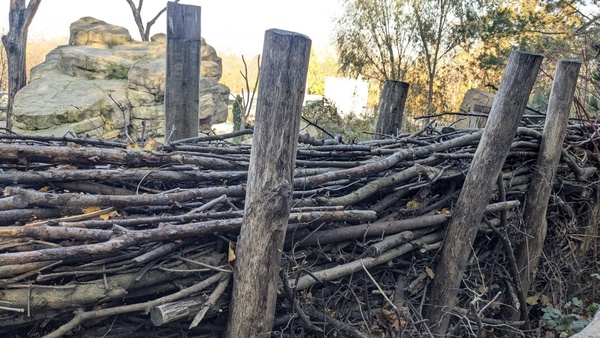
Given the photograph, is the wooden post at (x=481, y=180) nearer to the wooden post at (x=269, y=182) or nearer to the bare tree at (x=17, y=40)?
the wooden post at (x=269, y=182)

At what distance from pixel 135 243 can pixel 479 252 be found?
89.5 inches

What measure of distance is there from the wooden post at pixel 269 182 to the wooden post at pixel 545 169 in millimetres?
2009

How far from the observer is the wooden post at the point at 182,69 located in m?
3.13

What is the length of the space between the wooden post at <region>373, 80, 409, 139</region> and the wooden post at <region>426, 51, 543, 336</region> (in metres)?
1.33

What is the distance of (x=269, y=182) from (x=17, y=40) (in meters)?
8.46

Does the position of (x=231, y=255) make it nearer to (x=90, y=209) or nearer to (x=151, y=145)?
(x=90, y=209)

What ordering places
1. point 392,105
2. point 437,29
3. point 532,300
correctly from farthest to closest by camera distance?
point 437,29, point 392,105, point 532,300

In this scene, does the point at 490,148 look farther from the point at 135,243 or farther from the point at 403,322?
the point at 135,243

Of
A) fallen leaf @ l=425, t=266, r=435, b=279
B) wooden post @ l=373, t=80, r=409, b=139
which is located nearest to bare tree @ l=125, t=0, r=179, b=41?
wooden post @ l=373, t=80, r=409, b=139

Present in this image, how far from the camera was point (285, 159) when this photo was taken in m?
1.87

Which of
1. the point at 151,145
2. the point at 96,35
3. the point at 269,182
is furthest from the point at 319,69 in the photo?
the point at 269,182

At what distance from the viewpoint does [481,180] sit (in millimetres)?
2660

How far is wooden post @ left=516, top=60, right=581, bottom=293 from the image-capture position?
3037mm

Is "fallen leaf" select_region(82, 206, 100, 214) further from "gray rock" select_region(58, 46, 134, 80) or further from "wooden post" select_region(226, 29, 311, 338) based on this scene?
"gray rock" select_region(58, 46, 134, 80)
